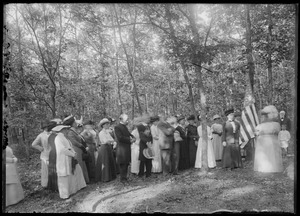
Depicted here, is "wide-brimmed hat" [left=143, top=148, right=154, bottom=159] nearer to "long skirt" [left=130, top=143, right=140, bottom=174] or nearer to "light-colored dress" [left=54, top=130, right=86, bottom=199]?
"long skirt" [left=130, top=143, right=140, bottom=174]

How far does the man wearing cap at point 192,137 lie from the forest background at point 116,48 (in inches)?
37.9

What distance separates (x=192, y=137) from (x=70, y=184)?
13.9 feet

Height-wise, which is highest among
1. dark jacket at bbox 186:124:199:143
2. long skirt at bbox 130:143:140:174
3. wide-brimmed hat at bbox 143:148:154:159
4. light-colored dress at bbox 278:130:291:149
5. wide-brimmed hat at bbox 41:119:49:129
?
wide-brimmed hat at bbox 41:119:49:129

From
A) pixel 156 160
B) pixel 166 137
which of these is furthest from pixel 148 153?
pixel 156 160

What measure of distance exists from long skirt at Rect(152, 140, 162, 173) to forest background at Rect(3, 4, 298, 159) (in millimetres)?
2011

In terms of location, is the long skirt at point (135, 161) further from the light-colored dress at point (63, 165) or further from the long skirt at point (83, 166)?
the light-colored dress at point (63, 165)

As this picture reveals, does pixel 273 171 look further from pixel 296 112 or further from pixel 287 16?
pixel 287 16

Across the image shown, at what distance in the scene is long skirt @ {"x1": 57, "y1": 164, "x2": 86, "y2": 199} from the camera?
5.33m

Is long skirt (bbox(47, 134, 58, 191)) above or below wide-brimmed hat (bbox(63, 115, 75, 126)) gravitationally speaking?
below

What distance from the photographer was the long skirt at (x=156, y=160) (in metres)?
7.59

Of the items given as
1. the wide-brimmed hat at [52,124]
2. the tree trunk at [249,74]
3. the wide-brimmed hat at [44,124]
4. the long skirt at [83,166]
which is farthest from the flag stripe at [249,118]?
the wide-brimmed hat at [44,124]

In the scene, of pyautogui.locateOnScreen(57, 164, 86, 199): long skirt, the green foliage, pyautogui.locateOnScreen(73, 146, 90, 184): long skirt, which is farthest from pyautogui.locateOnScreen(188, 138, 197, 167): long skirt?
pyautogui.locateOnScreen(57, 164, 86, 199): long skirt

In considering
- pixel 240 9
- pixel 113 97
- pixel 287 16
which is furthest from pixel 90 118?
pixel 287 16

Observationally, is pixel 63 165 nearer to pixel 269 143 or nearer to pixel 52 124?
pixel 52 124
